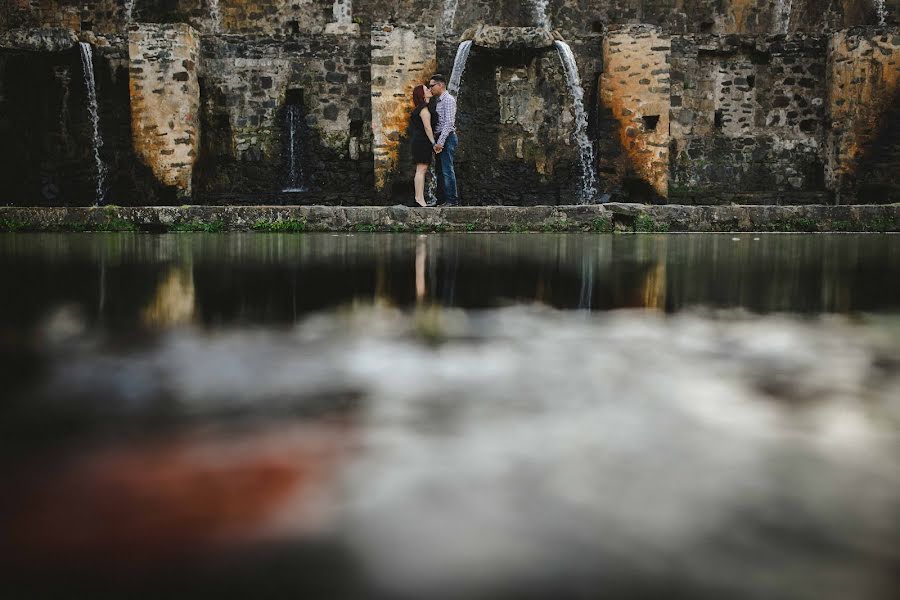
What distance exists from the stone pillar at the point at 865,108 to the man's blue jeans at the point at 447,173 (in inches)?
292

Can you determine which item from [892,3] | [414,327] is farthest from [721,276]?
[892,3]

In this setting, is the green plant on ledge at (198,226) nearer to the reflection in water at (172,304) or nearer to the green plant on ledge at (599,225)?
the green plant on ledge at (599,225)

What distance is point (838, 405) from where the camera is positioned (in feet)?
4.08

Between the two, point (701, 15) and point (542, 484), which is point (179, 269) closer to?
point (542, 484)

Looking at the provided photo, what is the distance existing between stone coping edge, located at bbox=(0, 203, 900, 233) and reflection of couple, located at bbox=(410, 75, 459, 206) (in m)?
1.08

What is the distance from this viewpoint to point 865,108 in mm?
13133

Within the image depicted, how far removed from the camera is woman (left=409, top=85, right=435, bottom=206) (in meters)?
9.59

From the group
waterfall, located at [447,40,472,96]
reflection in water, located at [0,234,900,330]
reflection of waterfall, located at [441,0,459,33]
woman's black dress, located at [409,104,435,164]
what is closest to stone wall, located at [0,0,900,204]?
waterfall, located at [447,40,472,96]

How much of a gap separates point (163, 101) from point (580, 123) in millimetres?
6710

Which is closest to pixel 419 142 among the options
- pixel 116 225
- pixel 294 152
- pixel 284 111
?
pixel 116 225

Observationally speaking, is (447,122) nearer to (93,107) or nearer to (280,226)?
(280,226)

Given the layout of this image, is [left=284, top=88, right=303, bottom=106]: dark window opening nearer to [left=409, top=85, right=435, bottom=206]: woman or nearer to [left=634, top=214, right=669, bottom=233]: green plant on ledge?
[left=409, top=85, right=435, bottom=206]: woman

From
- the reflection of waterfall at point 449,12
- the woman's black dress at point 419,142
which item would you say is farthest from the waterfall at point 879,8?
the woman's black dress at point 419,142

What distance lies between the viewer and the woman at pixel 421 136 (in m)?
9.59
